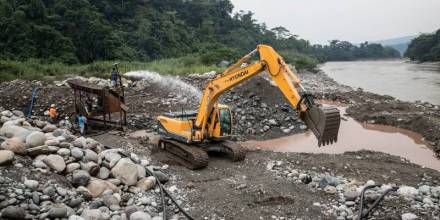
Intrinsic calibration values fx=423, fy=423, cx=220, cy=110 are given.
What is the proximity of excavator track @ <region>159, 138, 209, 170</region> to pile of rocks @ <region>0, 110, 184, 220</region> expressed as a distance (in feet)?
3.43

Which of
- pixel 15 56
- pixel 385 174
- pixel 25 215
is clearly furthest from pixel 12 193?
pixel 15 56

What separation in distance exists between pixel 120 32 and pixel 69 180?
123ft

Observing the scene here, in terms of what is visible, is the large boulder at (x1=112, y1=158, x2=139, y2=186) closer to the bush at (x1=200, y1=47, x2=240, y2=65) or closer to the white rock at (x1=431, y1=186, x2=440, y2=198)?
the white rock at (x1=431, y1=186, x2=440, y2=198)

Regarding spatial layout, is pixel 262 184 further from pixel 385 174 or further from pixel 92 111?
pixel 92 111

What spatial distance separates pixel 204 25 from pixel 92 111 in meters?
48.6

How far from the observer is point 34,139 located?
8.48 meters

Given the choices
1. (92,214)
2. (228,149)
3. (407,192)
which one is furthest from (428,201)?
(92,214)

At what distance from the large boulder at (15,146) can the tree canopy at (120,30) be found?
23.7 meters

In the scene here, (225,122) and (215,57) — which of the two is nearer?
(225,122)

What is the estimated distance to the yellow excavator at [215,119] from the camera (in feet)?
30.3

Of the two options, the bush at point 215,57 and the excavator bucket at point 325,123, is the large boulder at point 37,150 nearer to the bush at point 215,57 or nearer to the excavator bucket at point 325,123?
the excavator bucket at point 325,123

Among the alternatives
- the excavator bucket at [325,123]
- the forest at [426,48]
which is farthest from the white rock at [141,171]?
the forest at [426,48]

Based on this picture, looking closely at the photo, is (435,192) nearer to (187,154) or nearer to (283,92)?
(283,92)

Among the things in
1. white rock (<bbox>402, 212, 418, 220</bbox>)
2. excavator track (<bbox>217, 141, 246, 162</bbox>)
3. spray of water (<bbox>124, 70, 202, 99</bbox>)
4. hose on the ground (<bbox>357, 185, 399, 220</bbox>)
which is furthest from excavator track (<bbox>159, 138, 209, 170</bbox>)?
spray of water (<bbox>124, 70, 202, 99</bbox>)
